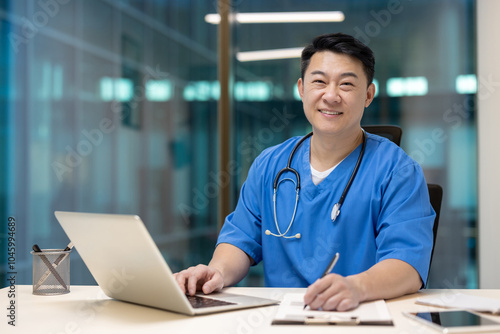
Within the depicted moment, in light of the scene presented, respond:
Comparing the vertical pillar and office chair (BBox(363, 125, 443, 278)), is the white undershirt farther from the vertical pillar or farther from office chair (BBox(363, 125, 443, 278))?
the vertical pillar

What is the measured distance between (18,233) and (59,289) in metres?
1.79

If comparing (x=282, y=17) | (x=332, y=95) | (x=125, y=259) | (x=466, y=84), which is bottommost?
(x=125, y=259)

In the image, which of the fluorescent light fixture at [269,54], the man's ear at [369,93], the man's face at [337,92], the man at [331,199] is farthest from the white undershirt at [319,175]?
the fluorescent light fixture at [269,54]

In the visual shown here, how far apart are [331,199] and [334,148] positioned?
0.52 ft

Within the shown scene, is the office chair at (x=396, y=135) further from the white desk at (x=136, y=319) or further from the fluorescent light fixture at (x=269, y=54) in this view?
the fluorescent light fixture at (x=269, y=54)

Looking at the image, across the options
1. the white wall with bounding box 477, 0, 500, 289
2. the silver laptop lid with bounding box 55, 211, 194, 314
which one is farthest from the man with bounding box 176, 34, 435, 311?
the white wall with bounding box 477, 0, 500, 289

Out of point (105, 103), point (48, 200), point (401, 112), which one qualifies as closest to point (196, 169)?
point (105, 103)

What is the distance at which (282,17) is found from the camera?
3338 millimetres

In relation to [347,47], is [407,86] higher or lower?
higher

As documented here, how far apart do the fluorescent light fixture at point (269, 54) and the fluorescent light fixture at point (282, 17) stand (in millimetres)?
177

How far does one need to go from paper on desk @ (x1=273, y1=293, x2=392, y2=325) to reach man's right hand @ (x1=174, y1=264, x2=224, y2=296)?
0.61ft

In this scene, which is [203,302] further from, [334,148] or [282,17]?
[282,17]

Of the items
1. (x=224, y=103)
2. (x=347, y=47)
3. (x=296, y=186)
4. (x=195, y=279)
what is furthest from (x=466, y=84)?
(x=195, y=279)

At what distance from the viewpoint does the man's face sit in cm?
151
